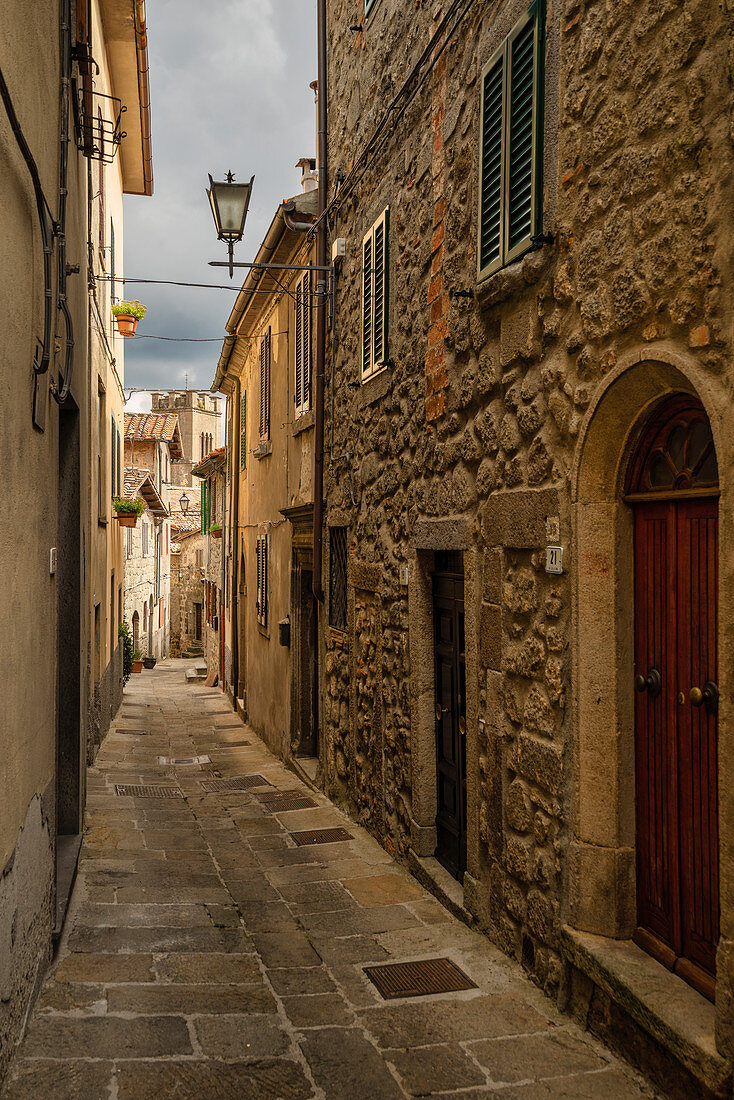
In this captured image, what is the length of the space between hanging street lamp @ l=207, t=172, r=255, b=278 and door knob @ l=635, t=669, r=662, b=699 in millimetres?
5750

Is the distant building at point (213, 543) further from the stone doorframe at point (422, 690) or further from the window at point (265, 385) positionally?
the stone doorframe at point (422, 690)

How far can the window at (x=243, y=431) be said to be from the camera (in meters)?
17.0

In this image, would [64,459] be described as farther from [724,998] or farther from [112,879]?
[724,998]

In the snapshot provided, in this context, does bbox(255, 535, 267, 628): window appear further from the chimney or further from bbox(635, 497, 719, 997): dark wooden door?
bbox(635, 497, 719, 997): dark wooden door

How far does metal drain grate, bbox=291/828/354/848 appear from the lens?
7.21 m

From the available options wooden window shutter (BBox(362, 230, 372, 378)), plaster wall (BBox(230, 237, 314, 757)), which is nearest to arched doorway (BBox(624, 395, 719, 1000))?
wooden window shutter (BBox(362, 230, 372, 378))

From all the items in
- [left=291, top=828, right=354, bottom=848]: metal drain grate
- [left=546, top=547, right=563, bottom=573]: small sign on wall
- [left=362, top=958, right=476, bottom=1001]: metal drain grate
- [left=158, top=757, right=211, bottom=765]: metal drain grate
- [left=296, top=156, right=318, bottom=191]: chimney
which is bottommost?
[left=158, top=757, right=211, bottom=765]: metal drain grate

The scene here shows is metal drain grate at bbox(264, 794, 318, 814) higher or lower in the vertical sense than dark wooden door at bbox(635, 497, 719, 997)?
lower

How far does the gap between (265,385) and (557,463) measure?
10.5 metres

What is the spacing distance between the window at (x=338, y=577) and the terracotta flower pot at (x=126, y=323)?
6.18m

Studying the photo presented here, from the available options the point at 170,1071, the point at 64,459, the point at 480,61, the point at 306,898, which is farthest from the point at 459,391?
the point at 170,1071

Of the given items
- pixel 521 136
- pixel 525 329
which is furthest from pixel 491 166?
pixel 525 329

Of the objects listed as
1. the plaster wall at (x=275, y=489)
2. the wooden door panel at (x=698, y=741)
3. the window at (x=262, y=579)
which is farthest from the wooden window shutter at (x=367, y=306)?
the window at (x=262, y=579)

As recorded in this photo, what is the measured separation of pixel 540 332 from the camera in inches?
168
